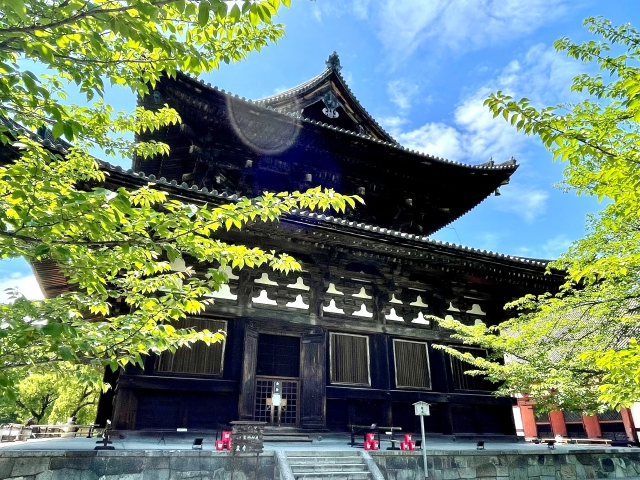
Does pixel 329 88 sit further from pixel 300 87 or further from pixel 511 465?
pixel 511 465

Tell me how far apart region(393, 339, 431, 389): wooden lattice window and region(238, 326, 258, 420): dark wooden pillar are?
4.17 meters

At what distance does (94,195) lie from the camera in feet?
10.2

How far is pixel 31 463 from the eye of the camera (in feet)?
19.7

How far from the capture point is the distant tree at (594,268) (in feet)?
14.9

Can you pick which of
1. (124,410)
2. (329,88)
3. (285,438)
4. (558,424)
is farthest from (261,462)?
(558,424)

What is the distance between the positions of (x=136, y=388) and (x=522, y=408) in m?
29.5

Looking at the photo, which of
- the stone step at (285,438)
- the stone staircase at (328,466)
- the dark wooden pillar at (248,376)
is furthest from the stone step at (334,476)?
the dark wooden pillar at (248,376)

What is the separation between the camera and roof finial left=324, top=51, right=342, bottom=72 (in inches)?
618

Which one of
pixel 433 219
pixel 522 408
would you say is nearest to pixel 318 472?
pixel 433 219

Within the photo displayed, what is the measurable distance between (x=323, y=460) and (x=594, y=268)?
5.93 meters

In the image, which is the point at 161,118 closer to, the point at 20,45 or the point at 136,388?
the point at 20,45

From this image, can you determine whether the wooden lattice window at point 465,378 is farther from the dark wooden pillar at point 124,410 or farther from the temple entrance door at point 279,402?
the dark wooden pillar at point 124,410

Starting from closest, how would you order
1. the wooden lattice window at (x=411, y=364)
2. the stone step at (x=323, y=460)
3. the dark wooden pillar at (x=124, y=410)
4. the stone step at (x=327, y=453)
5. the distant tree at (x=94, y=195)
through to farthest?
the distant tree at (x=94, y=195) < the stone step at (x=323, y=460) < the stone step at (x=327, y=453) < the dark wooden pillar at (x=124, y=410) < the wooden lattice window at (x=411, y=364)

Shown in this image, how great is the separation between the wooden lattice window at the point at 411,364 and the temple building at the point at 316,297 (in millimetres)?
37
